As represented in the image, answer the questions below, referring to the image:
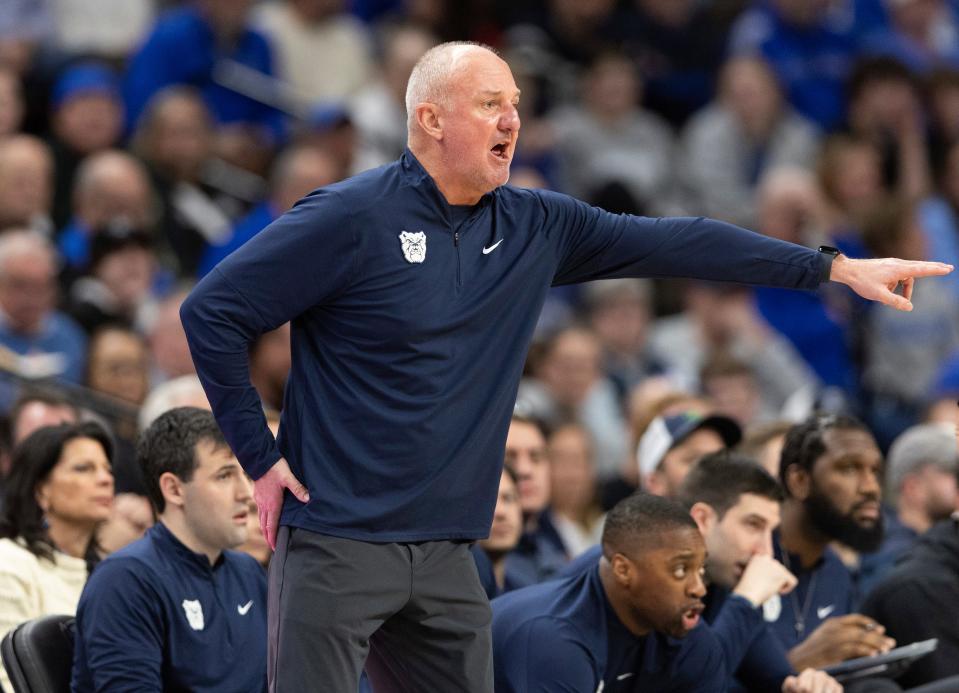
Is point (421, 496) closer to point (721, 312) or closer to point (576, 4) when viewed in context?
point (721, 312)

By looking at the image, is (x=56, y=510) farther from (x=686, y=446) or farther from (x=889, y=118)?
(x=889, y=118)

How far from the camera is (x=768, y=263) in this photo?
13.3ft

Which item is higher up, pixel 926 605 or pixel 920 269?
pixel 920 269

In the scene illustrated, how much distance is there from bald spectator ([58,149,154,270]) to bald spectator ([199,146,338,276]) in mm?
410

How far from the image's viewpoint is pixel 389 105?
10234 mm

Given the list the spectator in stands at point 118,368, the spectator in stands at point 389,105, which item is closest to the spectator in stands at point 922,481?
the spectator in stands at point 118,368

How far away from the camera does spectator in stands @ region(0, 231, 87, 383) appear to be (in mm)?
7742

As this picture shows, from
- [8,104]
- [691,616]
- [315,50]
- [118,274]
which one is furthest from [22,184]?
[691,616]

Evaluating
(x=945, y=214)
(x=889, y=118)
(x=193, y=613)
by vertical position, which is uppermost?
(x=889, y=118)

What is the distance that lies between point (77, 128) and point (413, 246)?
601 cm

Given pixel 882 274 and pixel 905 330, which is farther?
pixel 905 330

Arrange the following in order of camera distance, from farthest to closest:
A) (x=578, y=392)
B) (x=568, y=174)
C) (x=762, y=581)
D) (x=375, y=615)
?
(x=568, y=174) < (x=578, y=392) < (x=762, y=581) < (x=375, y=615)

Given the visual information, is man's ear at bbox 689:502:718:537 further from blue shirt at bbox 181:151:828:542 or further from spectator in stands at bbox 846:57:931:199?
spectator in stands at bbox 846:57:931:199

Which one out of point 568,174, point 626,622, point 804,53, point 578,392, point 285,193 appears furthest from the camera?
point 804,53
